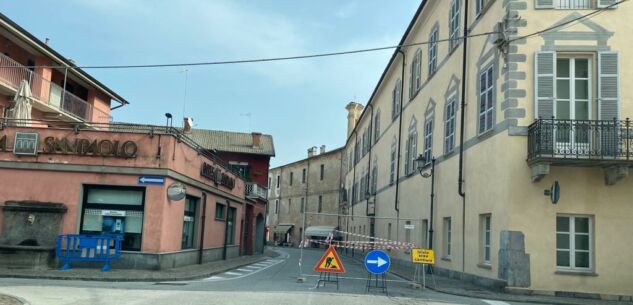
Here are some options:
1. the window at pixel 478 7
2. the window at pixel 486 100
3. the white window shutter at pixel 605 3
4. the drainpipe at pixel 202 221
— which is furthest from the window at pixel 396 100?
the white window shutter at pixel 605 3

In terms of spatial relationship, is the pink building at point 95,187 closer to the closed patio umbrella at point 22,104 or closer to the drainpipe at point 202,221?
the closed patio umbrella at point 22,104

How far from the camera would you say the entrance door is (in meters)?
14.5

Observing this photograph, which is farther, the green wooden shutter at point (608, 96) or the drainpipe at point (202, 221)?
the drainpipe at point (202, 221)

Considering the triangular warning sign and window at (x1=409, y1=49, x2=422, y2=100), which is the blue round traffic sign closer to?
the triangular warning sign

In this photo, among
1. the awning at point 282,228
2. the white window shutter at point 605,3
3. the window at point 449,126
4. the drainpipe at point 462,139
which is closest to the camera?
the white window shutter at point 605,3

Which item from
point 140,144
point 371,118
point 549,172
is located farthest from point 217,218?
point 371,118

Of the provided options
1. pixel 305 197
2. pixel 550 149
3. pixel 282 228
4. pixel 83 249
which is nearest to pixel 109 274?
pixel 83 249

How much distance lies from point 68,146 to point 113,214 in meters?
2.53

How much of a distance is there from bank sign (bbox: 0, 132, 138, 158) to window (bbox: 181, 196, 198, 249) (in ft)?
13.0

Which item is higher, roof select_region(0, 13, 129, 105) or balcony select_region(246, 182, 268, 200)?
roof select_region(0, 13, 129, 105)

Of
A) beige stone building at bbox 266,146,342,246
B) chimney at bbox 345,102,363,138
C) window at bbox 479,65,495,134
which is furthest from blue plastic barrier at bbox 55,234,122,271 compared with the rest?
chimney at bbox 345,102,363,138

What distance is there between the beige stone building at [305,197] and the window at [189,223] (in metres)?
36.1

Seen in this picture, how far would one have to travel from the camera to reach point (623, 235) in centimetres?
1480

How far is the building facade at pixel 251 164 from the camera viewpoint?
120ft
